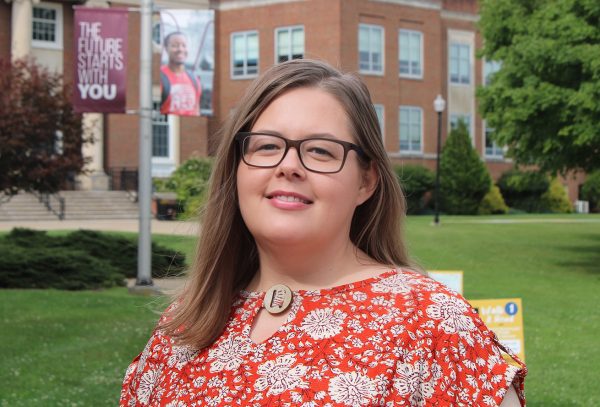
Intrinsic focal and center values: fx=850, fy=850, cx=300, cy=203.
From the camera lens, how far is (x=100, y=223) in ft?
98.8

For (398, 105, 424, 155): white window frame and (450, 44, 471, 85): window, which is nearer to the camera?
(398, 105, 424, 155): white window frame

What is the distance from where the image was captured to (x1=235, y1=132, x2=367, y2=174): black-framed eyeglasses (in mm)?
2031

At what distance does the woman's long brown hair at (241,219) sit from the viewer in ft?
6.88

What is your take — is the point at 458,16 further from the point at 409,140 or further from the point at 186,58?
the point at 186,58

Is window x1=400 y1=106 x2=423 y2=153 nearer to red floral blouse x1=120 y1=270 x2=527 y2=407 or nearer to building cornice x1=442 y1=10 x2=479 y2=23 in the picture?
building cornice x1=442 y1=10 x2=479 y2=23

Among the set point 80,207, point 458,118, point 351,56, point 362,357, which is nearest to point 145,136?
point 362,357

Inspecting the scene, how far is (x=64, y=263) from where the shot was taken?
15.9 meters

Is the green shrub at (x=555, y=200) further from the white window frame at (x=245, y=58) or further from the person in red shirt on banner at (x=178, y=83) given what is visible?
the person in red shirt on banner at (x=178, y=83)

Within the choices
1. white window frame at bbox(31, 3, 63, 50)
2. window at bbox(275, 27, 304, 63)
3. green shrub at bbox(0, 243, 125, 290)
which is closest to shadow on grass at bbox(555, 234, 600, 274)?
green shrub at bbox(0, 243, 125, 290)

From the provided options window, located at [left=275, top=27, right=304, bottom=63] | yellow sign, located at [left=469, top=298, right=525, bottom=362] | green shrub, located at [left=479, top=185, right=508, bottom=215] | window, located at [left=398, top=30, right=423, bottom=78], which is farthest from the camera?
window, located at [left=398, top=30, right=423, bottom=78]

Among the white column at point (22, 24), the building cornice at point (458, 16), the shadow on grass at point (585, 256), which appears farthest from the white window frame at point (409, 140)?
the white column at point (22, 24)

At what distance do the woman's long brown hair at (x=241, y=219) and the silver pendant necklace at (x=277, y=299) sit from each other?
134 millimetres

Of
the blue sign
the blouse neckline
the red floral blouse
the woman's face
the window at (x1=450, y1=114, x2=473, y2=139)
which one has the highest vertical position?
the window at (x1=450, y1=114, x2=473, y2=139)

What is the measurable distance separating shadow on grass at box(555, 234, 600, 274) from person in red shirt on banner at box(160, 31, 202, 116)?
888 centimetres
